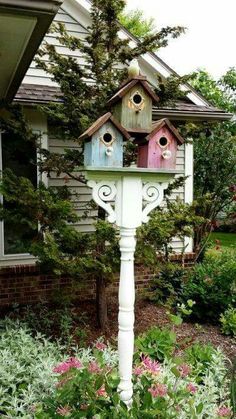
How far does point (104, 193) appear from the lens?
101 inches

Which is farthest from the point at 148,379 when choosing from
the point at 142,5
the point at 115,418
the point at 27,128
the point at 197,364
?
the point at 142,5

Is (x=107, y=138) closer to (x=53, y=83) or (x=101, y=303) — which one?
(x=101, y=303)

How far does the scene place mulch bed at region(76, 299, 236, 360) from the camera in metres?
5.08

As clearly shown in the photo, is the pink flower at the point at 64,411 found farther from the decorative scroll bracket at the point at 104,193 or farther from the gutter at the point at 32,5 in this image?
the gutter at the point at 32,5

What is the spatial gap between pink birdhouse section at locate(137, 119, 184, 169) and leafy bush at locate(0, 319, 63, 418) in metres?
1.67

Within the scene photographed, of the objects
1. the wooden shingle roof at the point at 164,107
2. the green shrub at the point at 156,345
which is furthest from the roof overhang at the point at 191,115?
the green shrub at the point at 156,345

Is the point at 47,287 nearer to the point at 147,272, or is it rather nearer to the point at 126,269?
the point at 147,272

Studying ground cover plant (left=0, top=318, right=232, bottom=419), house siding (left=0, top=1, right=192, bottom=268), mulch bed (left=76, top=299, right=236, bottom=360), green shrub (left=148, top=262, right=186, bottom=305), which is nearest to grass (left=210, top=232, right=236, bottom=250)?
green shrub (left=148, top=262, right=186, bottom=305)

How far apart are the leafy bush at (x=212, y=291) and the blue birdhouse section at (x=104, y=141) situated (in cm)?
384

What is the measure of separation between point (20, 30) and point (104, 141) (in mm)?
1339

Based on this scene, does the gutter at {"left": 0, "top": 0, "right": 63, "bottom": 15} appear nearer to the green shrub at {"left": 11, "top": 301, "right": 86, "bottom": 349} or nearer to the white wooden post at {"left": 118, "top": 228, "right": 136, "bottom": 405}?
the white wooden post at {"left": 118, "top": 228, "right": 136, "bottom": 405}

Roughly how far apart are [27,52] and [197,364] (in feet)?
9.87

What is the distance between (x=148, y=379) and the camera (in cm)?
267

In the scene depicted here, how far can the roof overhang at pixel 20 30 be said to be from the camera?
2.79 meters
